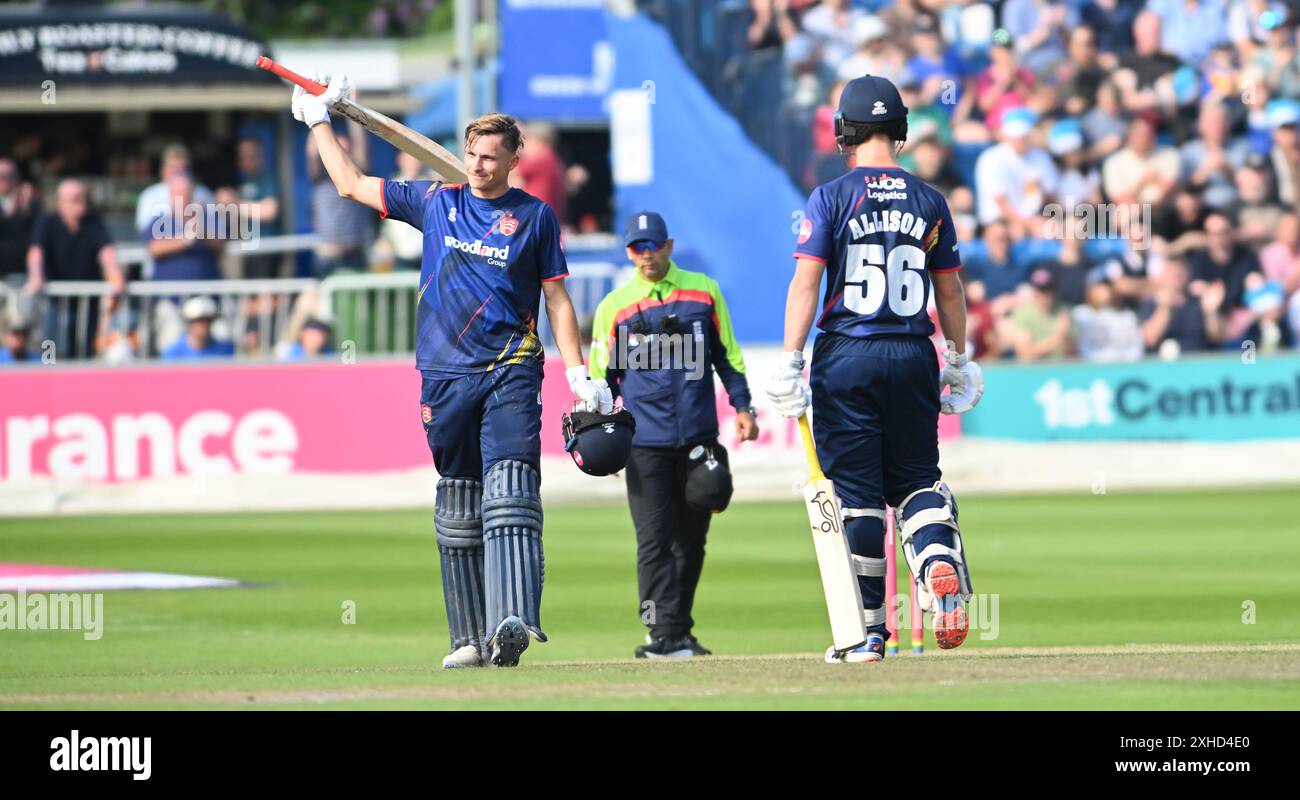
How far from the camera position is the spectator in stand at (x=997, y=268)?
23.4m

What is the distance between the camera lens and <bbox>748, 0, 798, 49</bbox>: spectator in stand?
2452 cm

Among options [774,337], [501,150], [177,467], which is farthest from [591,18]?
[501,150]

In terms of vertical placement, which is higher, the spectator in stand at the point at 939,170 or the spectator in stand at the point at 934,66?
the spectator in stand at the point at 934,66

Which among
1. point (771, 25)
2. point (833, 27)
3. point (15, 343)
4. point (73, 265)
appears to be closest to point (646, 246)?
point (15, 343)

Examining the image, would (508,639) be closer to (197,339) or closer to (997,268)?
(197,339)

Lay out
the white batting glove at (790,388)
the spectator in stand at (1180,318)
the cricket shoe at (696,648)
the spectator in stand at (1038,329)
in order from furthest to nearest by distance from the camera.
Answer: the spectator in stand at (1180,318)
the spectator in stand at (1038,329)
the cricket shoe at (696,648)
the white batting glove at (790,388)

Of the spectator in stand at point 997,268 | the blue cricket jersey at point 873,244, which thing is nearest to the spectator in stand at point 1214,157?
the spectator in stand at point 997,268

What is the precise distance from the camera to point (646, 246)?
470 inches

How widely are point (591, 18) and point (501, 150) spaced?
15.9 metres

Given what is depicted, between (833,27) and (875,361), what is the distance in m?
16.0

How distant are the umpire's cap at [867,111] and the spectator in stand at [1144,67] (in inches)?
634

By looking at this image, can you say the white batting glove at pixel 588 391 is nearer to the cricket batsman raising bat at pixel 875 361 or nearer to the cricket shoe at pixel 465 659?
the cricket batsman raising bat at pixel 875 361

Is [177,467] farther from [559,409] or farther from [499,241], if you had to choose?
[499,241]

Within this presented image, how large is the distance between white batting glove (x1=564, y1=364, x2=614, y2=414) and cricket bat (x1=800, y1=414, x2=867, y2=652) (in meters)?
0.97
